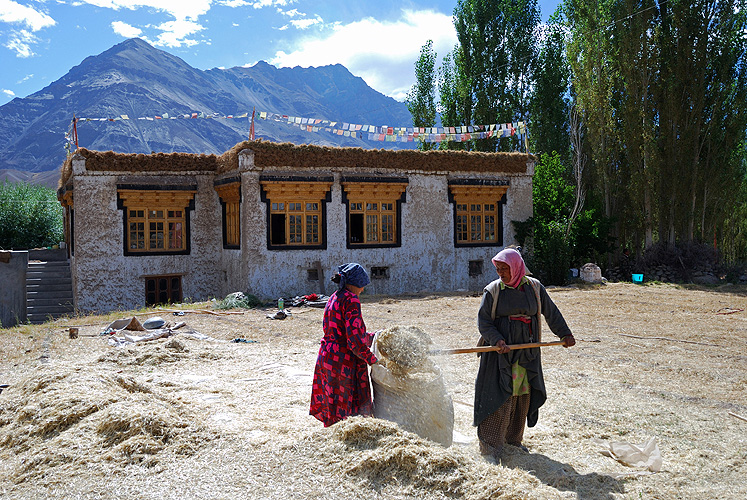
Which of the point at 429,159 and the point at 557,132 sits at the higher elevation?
the point at 557,132

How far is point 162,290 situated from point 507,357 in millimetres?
11857

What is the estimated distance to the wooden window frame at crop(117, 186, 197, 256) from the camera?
44.5 ft

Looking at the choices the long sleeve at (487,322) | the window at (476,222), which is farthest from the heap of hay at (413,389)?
the window at (476,222)

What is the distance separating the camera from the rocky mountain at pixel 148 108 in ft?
314

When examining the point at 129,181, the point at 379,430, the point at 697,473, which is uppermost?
the point at 129,181

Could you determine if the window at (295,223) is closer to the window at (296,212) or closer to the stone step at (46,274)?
the window at (296,212)

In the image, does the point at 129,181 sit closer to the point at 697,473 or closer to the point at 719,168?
the point at 697,473

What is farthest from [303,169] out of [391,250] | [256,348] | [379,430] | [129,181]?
[379,430]

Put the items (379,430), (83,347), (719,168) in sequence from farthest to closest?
(719,168) < (83,347) < (379,430)

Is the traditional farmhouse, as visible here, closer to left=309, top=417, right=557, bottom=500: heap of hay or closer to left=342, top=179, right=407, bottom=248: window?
left=342, top=179, right=407, bottom=248: window

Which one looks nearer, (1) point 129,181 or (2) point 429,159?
(1) point 129,181

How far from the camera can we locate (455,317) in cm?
1079

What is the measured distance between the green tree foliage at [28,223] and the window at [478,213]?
18.5 m

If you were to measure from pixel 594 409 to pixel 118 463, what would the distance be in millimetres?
3871
